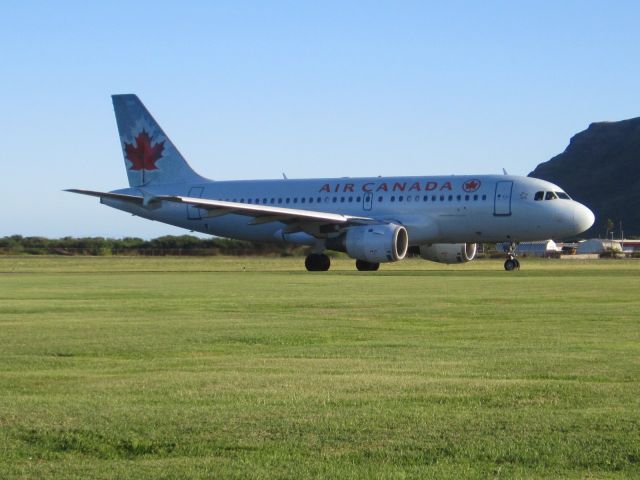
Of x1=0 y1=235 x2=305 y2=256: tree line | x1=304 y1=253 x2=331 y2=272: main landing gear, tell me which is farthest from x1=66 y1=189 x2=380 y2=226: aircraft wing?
x1=0 y1=235 x2=305 y2=256: tree line

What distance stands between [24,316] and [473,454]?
1277 centimetres

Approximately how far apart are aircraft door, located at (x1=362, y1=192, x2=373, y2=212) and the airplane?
0.13ft

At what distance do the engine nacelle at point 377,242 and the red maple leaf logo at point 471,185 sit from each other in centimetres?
310

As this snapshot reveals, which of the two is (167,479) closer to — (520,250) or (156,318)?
(156,318)

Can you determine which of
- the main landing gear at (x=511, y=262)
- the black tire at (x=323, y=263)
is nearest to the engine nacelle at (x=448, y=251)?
the main landing gear at (x=511, y=262)

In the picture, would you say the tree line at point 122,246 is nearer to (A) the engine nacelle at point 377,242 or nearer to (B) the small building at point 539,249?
(A) the engine nacelle at point 377,242

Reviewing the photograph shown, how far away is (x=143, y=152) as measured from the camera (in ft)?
176

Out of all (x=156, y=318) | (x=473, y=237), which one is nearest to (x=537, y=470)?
(x=156, y=318)

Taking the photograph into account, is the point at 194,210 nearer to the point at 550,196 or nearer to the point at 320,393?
the point at 550,196

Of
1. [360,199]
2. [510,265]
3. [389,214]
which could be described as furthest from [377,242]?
[510,265]

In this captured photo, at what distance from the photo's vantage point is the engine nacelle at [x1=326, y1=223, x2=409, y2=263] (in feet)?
137

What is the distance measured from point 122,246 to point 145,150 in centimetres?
2422

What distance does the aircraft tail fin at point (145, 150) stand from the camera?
53219 mm

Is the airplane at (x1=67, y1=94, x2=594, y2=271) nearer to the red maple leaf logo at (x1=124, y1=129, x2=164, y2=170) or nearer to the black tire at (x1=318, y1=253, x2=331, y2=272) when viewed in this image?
the black tire at (x1=318, y1=253, x2=331, y2=272)
